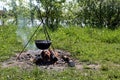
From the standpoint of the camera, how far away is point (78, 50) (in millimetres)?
9672

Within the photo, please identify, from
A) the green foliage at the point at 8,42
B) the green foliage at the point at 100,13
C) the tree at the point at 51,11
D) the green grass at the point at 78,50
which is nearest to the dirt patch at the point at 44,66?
the green grass at the point at 78,50

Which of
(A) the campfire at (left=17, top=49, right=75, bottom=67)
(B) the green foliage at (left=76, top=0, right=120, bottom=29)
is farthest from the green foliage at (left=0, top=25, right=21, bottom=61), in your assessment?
(B) the green foliage at (left=76, top=0, right=120, bottom=29)

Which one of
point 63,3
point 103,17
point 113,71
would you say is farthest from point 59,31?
point 113,71

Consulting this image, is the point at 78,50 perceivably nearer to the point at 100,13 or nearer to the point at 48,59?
the point at 48,59

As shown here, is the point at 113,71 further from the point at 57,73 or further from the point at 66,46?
the point at 66,46

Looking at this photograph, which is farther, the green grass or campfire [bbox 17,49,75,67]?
campfire [bbox 17,49,75,67]

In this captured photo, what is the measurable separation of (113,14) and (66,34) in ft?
13.2

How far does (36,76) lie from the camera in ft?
22.6

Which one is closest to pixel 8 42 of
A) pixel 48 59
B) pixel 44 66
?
pixel 48 59

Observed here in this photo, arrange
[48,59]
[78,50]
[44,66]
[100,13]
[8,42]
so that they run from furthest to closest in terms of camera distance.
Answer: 1. [100,13]
2. [8,42]
3. [78,50]
4. [48,59]
5. [44,66]

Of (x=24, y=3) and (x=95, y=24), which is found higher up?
(x=24, y=3)

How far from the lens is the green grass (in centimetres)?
699

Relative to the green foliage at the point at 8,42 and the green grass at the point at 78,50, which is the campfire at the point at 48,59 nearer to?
the green grass at the point at 78,50

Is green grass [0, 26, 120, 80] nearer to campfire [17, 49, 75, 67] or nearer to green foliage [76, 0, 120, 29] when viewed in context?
campfire [17, 49, 75, 67]
